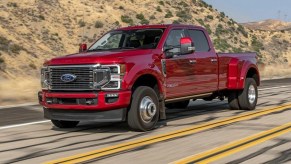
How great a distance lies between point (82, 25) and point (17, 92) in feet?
110

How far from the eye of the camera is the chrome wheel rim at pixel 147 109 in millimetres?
8438

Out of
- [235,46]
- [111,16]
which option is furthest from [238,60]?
[235,46]

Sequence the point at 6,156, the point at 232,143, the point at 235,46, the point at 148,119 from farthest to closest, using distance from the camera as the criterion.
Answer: the point at 235,46 < the point at 148,119 < the point at 232,143 < the point at 6,156

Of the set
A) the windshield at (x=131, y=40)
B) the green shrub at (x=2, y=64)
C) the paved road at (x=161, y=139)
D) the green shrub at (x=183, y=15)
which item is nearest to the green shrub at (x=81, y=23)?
the green shrub at (x=2, y=64)

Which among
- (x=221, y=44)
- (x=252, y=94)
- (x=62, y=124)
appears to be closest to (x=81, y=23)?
(x=221, y=44)

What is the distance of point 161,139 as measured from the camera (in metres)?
7.75

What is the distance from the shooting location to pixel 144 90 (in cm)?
843

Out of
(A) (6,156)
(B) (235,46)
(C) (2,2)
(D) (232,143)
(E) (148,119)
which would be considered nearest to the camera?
(A) (6,156)

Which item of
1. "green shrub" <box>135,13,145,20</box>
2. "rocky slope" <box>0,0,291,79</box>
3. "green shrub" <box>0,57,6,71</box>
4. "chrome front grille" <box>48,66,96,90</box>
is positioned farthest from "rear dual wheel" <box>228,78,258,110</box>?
"green shrub" <box>135,13,145,20</box>

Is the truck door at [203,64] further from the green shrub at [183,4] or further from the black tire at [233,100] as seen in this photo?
the green shrub at [183,4]

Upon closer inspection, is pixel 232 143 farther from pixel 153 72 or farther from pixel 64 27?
pixel 64 27

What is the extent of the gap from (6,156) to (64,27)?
41.0 m

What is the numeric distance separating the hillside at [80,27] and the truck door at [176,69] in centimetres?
798

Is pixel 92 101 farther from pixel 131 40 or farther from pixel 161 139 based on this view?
pixel 131 40
